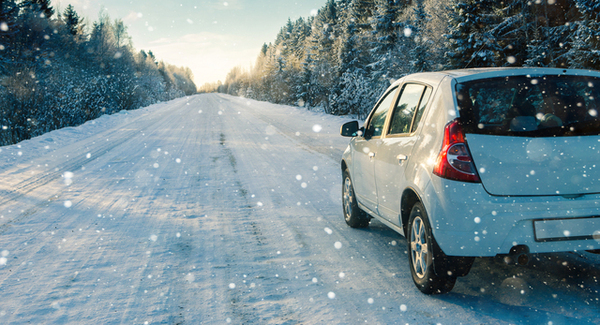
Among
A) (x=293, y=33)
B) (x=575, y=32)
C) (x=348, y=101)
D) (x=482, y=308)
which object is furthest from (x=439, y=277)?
(x=293, y=33)

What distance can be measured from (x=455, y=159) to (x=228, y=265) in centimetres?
228

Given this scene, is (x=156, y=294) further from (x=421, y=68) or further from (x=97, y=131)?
(x=421, y=68)

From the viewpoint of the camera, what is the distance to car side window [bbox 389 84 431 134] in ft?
12.1

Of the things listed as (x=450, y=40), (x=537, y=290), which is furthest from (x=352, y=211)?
(x=450, y=40)

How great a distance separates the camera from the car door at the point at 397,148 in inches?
143

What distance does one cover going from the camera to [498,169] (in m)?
2.88

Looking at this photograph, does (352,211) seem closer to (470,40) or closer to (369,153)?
(369,153)

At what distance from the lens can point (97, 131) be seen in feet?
58.5

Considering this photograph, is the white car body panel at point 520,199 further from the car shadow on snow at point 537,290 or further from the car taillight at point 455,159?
the car shadow on snow at point 537,290

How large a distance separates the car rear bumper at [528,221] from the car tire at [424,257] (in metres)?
0.33

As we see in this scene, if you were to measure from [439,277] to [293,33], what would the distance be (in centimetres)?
7050

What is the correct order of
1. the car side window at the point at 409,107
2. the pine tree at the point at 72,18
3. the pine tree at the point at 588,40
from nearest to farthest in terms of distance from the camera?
1. the car side window at the point at 409,107
2. the pine tree at the point at 588,40
3. the pine tree at the point at 72,18

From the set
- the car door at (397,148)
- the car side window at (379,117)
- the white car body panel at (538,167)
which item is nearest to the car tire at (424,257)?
the car door at (397,148)

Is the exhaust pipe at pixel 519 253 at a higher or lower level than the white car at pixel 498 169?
lower
